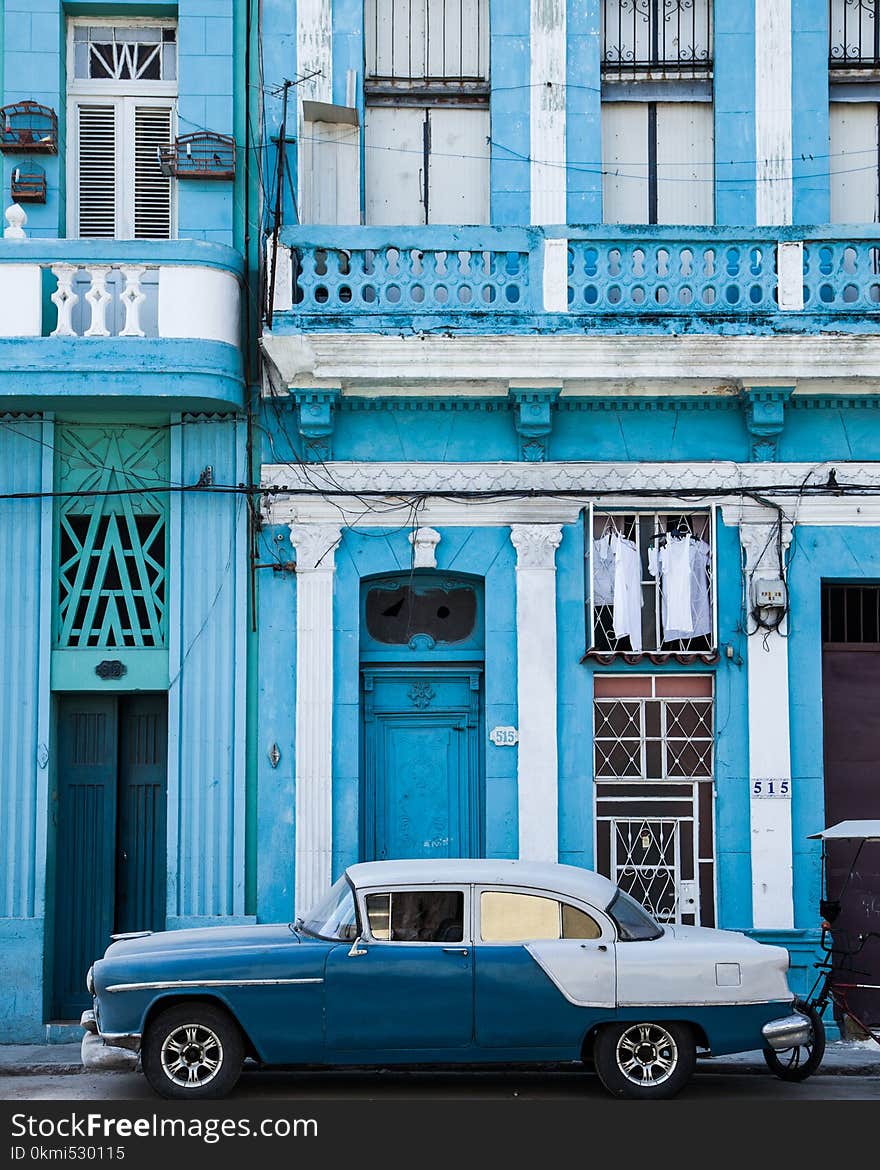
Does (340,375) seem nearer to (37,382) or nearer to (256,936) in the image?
(37,382)

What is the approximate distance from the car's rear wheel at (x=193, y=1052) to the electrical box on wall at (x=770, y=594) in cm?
573

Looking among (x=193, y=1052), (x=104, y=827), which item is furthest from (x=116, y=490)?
(x=193, y=1052)

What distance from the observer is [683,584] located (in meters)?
13.6

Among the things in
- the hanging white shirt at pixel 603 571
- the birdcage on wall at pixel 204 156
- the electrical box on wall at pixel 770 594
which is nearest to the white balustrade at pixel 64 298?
the birdcage on wall at pixel 204 156

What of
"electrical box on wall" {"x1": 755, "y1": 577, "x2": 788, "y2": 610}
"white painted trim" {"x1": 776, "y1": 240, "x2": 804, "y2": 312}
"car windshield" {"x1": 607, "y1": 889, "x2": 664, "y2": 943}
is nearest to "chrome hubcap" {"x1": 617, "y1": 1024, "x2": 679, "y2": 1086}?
"car windshield" {"x1": 607, "y1": 889, "x2": 664, "y2": 943}

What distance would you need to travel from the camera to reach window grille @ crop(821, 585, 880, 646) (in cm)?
1383

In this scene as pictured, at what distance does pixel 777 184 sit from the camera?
14.0m

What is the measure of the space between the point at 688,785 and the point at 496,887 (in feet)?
12.0

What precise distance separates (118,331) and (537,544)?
12.5 ft

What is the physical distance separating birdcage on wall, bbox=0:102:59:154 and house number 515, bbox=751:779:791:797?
774cm

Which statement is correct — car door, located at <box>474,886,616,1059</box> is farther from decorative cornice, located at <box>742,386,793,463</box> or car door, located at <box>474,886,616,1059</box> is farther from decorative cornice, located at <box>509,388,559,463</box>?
decorative cornice, located at <box>742,386,793,463</box>

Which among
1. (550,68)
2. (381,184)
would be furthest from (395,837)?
(550,68)

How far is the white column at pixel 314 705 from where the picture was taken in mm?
13211

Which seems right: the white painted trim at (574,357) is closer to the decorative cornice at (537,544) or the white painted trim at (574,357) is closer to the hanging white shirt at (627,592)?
the decorative cornice at (537,544)
